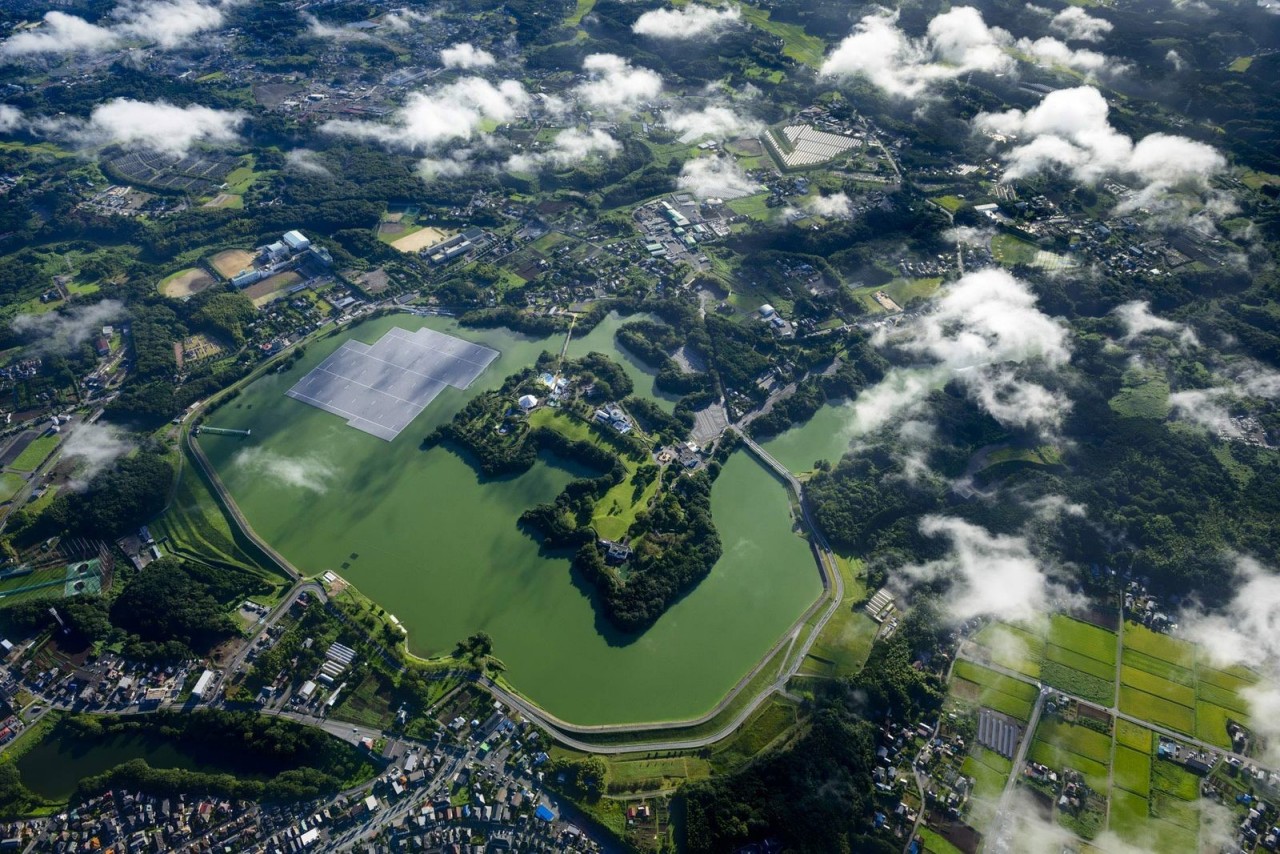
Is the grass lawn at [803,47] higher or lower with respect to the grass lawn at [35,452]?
higher

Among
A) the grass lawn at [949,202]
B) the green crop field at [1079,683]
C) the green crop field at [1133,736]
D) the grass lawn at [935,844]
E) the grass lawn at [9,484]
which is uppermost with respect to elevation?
the grass lawn at [949,202]

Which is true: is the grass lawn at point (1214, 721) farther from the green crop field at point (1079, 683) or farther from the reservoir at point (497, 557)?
the reservoir at point (497, 557)

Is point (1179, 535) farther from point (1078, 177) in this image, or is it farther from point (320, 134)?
point (320, 134)

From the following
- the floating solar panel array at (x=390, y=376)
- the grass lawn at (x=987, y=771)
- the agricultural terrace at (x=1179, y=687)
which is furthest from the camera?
the floating solar panel array at (x=390, y=376)

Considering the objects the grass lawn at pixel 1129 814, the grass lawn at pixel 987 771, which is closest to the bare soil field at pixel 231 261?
the grass lawn at pixel 987 771

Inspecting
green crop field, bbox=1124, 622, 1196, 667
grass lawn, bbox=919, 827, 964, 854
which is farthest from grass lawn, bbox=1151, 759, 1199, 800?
grass lawn, bbox=919, 827, 964, 854

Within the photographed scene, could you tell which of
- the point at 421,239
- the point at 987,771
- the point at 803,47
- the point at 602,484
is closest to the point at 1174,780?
the point at 987,771

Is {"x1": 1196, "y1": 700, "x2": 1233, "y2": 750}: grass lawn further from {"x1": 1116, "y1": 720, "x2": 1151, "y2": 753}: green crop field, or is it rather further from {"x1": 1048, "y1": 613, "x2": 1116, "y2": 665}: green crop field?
{"x1": 1048, "y1": 613, "x2": 1116, "y2": 665}: green crop field
